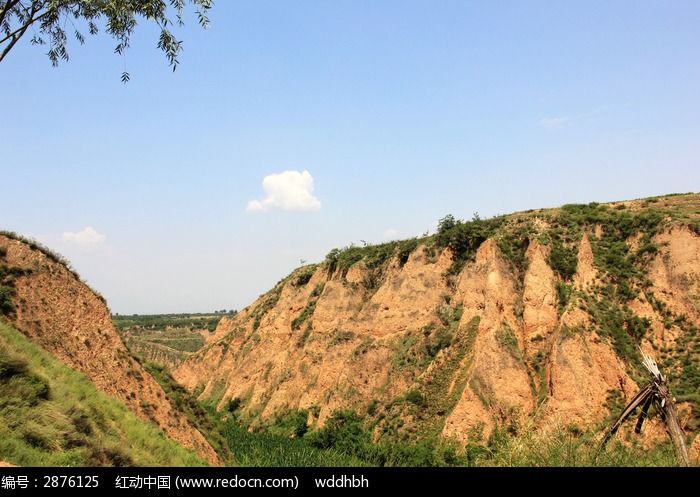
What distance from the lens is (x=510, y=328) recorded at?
30266mm

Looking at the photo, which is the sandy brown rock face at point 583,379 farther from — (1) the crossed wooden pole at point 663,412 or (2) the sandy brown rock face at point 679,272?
(1) the crossed wooden pole at point 663,412

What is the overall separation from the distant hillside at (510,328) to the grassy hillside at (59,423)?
582 inches

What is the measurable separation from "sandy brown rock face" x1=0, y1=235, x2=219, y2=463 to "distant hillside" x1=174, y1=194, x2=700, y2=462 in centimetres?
1373

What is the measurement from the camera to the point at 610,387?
25672mm

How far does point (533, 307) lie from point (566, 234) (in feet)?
19.6

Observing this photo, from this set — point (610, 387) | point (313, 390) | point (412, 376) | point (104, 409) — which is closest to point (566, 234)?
point (610, 387)

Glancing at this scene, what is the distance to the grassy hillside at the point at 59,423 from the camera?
9477mm

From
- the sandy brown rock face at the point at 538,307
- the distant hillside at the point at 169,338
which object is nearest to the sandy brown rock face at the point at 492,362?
the sandy brown rock face at the point at 538,307

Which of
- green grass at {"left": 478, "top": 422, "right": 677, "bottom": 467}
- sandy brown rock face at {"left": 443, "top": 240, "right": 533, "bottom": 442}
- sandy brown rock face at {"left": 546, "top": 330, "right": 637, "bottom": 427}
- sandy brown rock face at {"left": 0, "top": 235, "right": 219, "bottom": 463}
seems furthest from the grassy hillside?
sandy brown rock face at {"left": 546, "top": 330, "right": 637, "bottom": 427}

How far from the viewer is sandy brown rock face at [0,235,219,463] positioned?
1989 cm

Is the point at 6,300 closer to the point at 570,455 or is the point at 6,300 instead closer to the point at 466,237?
the point at 570,455

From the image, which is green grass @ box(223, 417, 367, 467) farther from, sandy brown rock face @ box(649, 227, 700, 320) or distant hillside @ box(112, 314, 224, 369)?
distant hillside @ box(112, 314, 224, 369)

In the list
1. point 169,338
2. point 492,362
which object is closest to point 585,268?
point 492,362
